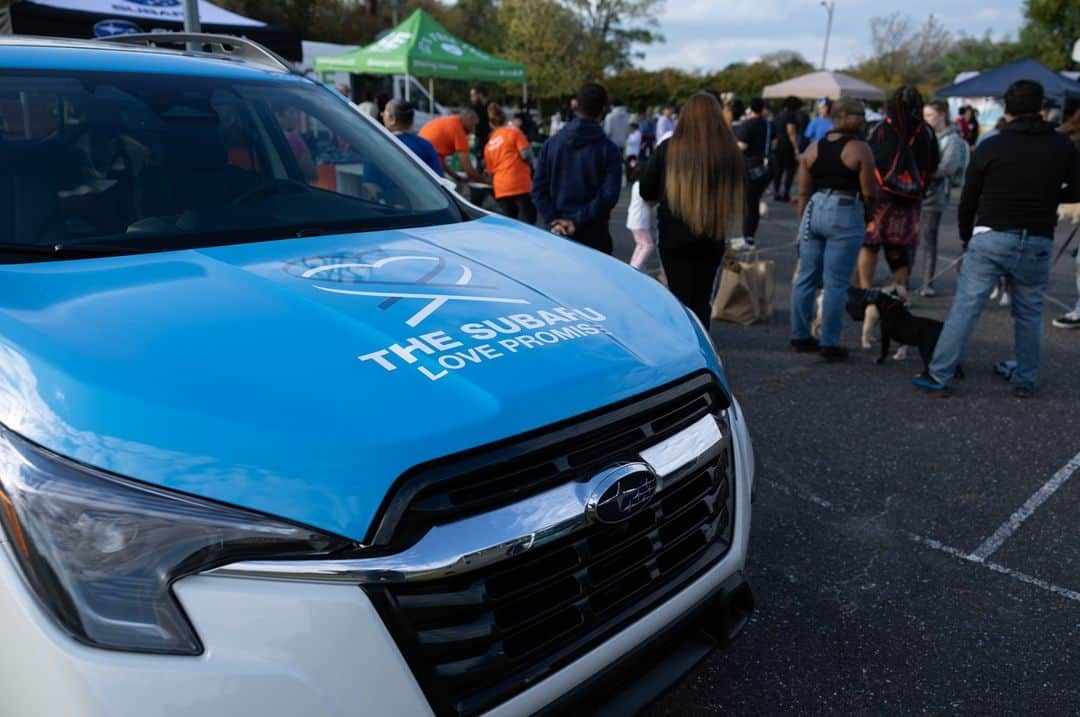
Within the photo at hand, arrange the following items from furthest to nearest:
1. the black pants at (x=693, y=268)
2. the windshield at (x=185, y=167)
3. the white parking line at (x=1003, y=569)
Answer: the black pants at (x=693, y=268) → the white parking line at (x=1003, y=569) → the windshield at (x=185, y=167)

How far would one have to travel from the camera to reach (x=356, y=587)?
1358mm

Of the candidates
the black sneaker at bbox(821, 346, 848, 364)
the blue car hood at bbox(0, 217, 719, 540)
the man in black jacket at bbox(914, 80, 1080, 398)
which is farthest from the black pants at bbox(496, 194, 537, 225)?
the blue car hood at bbox(0, 217, 719, 540)

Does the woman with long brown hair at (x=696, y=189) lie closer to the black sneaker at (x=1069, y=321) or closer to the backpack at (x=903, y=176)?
the backpack at (x=903, y=176)

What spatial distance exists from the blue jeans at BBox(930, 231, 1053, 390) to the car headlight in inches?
188

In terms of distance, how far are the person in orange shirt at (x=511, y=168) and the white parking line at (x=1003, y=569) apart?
18.1 feet

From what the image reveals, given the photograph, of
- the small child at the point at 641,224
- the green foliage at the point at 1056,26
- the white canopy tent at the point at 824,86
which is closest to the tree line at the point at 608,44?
the green foliage at the point at 1056,26

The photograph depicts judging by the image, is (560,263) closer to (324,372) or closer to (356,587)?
(324,372)

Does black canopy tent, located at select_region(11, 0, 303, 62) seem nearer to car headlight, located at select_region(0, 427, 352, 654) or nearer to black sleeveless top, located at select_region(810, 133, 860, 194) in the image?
black sleeveless top, located at select_region(810, 133, 860, 194)

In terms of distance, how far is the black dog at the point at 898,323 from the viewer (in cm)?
534

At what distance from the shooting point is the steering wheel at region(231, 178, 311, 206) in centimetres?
255

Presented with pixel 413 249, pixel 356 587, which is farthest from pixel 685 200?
pixel 356 587

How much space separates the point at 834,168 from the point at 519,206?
3.80 m

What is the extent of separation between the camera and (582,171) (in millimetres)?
5648

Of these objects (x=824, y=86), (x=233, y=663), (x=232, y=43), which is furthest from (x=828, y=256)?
(x=824, y=86)
